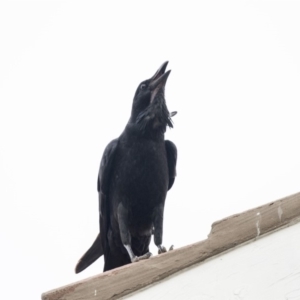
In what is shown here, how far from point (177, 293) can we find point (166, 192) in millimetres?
2394

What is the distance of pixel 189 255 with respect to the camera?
3.03 metres

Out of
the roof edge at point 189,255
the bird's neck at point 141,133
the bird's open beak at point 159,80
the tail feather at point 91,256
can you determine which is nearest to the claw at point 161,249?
the tail feather at point 91,256

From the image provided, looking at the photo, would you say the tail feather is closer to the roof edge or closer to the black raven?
the black raven

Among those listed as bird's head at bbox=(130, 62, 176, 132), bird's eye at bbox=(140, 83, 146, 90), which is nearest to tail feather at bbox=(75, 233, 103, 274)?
bird's head at bbox=(130, 62, 176, 132)

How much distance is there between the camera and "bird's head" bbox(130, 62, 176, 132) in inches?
203

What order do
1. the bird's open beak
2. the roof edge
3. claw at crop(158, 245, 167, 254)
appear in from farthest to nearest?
the bird's open beak → claw at crop(158, 245, 167, 254) → the roof edge

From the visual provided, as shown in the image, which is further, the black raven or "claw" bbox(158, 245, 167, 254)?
the black raven

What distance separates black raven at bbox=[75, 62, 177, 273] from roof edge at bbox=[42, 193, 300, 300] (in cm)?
190

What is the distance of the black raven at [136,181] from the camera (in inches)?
200

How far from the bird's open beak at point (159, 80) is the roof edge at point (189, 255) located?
229 centimetres

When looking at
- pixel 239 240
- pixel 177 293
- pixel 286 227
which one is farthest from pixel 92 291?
pixel 286 227

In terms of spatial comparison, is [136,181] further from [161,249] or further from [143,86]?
[143,86]

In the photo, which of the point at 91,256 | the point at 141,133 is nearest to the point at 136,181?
the point at 141,133

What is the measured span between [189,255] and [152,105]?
238 cm
